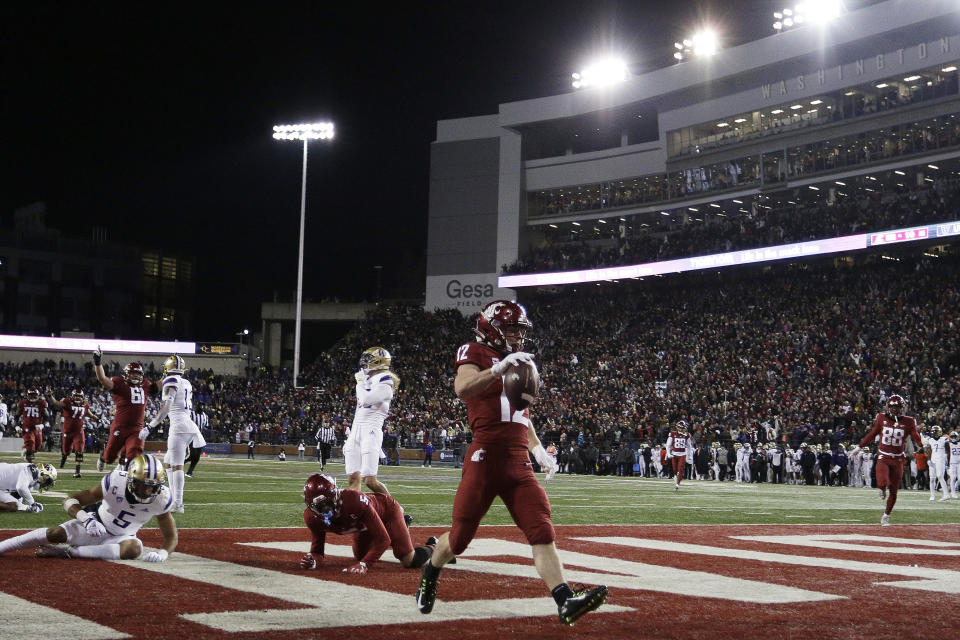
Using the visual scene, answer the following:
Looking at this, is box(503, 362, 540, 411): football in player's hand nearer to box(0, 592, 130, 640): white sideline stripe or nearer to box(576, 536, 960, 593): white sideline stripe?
box(0, 592, 130, 640): white sideline stripe

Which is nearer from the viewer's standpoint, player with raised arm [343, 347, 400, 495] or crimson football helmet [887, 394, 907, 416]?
player with raised arm [343, 347, 400, 495]

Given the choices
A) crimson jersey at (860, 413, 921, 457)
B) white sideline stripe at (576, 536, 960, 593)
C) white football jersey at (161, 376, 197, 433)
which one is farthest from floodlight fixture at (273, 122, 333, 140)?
white sideline stripe at (576, 536, 960, 593)

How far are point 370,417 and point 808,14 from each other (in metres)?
44.2

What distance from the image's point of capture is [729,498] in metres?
22.0

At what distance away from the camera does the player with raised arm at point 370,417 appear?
11.8 m

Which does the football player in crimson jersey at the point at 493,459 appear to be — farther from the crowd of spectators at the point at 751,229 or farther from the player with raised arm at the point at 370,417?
the crowd of spectators at the point at 751,229

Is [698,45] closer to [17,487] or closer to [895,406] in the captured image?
[895,406]

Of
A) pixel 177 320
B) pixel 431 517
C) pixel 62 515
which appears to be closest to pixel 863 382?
pixel 431 517

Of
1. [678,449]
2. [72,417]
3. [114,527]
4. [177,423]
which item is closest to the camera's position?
[114,527]

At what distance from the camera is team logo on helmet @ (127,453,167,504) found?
761cm

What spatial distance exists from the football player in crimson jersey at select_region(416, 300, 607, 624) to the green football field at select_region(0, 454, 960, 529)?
6.34 meters

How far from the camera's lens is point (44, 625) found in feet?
17.0

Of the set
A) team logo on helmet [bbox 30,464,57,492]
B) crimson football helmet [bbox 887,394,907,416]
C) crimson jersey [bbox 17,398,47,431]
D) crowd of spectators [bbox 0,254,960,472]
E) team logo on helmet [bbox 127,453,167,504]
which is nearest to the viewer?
team logo on helmet [bbox 127,453,167,504]

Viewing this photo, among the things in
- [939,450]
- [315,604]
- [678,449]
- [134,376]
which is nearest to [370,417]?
[134,376]
